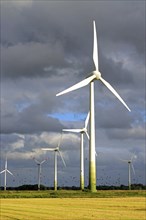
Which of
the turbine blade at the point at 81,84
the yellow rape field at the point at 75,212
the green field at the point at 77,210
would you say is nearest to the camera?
the yellow rape field at the point at 75,212

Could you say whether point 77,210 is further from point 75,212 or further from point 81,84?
point 81,84

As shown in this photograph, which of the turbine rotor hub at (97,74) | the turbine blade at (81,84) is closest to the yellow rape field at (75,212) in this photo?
the turbine blade at (81,84)

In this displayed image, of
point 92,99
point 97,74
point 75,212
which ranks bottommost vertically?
point 75,212

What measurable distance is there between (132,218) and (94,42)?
50.8 meters

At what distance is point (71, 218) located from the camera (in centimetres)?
3609

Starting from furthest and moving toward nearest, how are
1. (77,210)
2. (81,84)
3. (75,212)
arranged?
(81,84)
(77,210)
(75,212)

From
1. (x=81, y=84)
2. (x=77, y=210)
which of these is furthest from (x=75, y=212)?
(x=81, y=84)

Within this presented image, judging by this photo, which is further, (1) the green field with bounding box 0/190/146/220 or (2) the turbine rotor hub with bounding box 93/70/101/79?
(2) the turbine rotor hub with bounding box 93/70/101/79

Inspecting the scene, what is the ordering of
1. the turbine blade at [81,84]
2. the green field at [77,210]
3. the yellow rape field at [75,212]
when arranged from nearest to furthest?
the yellow rape field at [75,212] → the green field at [77,210] → the turbine blade at [81,84]

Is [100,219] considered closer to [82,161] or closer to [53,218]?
[53,218]

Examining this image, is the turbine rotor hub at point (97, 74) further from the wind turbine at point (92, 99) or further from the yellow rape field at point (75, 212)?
the yellow rape field at point (75, 212)

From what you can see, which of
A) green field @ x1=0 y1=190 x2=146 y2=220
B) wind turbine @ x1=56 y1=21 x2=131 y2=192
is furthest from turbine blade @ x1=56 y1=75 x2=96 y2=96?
green field @ x1=0 y1=190 x2=146 y2=220

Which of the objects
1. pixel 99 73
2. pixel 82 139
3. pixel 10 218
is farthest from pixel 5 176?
pixel 10 218

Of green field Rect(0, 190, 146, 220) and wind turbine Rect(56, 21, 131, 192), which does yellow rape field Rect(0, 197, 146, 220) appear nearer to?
green field Rect(0, 190, 146, 220)
